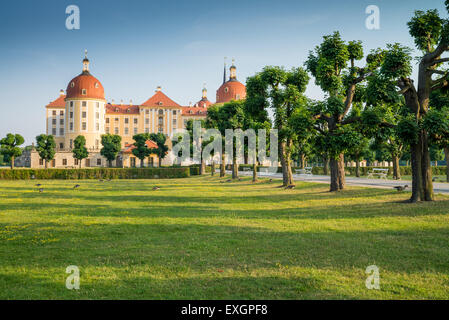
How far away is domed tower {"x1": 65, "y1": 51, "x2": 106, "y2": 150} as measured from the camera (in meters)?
82.6

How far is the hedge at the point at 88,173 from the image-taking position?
42.6 meters

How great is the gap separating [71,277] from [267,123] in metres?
19.6

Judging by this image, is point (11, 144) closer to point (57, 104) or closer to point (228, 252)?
point (57, 104)

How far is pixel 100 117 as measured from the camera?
280 feet

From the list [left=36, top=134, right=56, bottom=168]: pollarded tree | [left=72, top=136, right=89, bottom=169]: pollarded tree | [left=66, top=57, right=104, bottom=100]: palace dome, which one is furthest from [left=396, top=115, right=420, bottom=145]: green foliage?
[left=66, top=57, right=104, bottom=100]: palace dome

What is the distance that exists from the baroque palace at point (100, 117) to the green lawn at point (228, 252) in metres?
58.6

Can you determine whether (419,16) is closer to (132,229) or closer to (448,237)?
(448,237)

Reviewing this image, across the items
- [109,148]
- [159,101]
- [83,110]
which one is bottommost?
[109,148]

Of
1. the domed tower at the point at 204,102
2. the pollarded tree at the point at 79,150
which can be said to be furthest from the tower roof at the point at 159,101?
the pollarded tree at the point at 79,150

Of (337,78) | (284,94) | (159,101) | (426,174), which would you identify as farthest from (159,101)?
(426,174)

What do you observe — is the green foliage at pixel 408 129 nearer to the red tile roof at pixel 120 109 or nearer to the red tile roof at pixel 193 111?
the red tile roof at pixel 193 111

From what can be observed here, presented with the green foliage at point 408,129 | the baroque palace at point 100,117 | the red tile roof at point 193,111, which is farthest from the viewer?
the red tile roof at point 193,111

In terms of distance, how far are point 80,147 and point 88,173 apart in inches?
1140

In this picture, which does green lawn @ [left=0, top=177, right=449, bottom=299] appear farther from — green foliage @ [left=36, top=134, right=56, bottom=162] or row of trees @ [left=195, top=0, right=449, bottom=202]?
green foliage @ [left=36, top=134, right=56, bottom=162]
